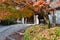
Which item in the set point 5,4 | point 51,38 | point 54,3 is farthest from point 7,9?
point 51,38

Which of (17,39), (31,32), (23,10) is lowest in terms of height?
(17,39)

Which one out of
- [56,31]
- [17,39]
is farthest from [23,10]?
[17,39]

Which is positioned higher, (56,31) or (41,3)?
(41,3)

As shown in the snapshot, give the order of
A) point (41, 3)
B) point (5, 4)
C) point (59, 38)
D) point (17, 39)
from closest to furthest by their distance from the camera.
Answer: point (59, 38) → point (41, 3) → point (5, 4) → point (17, 39)

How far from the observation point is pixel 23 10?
8.12 meters

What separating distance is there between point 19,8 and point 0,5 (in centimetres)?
83

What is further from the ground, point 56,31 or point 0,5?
point 0,5

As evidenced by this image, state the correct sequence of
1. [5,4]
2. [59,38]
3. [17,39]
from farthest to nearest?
[17,39], [5,4], [59,38]

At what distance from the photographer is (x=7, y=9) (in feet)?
25.8

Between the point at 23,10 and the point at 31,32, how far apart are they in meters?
0.97

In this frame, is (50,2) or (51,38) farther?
(50,2)

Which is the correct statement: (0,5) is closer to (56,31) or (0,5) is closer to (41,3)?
(41,3)

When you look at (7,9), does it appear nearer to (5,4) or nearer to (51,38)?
(5,4)

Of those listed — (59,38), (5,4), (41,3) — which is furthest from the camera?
(5,4)
